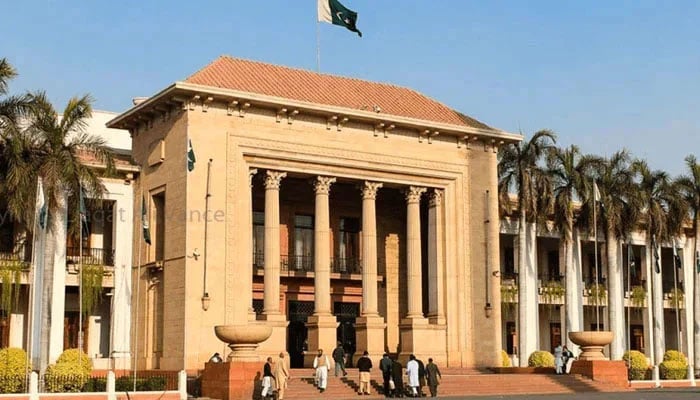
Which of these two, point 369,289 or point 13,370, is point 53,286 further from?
point 369,289

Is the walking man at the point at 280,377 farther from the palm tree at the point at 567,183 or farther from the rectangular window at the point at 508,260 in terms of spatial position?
the rectangular window at the point at 508,260

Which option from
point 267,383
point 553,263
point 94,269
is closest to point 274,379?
point 267,383

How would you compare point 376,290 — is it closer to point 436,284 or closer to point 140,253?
point 436,284

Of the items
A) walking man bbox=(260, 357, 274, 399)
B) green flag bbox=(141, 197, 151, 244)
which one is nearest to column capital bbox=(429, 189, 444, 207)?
green flag bbox=(141, 197, 151, 244)

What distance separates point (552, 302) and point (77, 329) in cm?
2427

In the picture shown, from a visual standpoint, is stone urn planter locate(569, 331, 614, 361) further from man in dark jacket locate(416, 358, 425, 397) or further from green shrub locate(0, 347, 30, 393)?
green shrub locate(0, 347, 30, 393)

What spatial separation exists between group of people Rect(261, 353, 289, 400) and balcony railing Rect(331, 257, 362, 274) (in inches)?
514

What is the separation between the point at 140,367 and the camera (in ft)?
125

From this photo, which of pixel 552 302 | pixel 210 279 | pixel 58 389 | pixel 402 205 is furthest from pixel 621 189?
pixel 58 389

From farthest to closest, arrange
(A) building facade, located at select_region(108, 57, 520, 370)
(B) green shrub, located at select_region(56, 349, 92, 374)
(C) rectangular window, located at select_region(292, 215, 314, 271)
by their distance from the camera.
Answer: (C) rectangular window, located at select_region(292, 215, 314, 271)
(A) building facade, located at select_region(108, 57, 520, 370)
(B) green shrub, located at select_region(56, 349, 92, 374)

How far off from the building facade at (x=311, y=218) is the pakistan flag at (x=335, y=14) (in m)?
2.77

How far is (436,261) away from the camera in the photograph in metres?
42.0

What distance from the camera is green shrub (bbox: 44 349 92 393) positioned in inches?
1182

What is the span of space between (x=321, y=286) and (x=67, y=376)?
11.5 m
